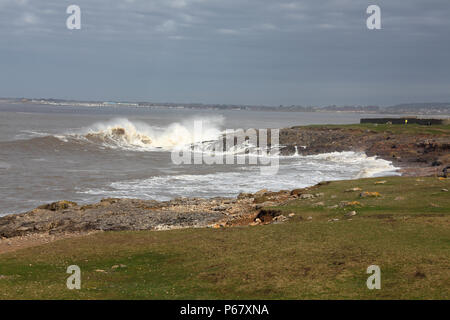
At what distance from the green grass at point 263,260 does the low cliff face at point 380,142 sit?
32.9 meters

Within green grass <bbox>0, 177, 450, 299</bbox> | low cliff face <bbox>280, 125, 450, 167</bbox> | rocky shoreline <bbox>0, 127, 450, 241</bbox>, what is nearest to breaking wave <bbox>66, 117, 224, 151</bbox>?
low cliff face <bbox>280, 125, 450, 167</bbox>

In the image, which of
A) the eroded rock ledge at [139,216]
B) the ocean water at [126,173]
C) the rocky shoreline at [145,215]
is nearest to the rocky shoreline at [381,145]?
the ocean water at [126,173]

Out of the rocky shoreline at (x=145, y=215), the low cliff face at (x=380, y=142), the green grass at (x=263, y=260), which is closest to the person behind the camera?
the green grass at (x=263, y=260)

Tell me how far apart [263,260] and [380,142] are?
5869cm

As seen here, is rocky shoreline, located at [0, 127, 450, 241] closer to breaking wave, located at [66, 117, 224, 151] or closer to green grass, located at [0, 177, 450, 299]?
green grass, located at [0, 177, 450, 299]

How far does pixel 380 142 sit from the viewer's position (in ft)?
228

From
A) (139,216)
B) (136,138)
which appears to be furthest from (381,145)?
(139,216)

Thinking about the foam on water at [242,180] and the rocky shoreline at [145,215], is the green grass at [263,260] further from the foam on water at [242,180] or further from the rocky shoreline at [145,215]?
the foam on water at [242,180]

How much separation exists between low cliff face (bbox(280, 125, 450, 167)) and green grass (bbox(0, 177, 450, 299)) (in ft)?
108

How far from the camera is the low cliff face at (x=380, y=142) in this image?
57.0m

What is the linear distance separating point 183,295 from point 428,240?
8.31 meters

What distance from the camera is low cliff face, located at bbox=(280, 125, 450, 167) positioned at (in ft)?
187
